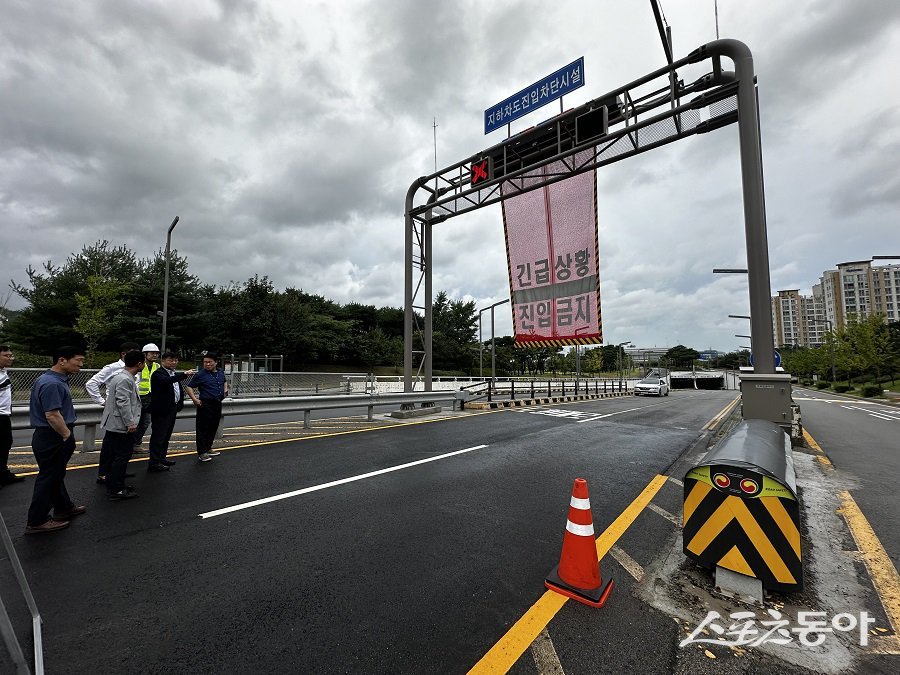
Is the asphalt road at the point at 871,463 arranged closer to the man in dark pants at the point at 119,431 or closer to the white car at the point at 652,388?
the man in dark pants at the point at 119,431

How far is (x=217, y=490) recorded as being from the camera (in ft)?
16.2

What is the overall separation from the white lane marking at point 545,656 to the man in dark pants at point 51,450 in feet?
14.5

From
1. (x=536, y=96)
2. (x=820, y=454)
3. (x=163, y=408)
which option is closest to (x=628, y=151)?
(x=536, y=96)

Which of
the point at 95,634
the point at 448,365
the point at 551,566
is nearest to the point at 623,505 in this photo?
the point at 551,566

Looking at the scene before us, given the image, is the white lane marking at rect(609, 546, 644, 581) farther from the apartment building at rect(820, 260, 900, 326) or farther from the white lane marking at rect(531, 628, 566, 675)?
the apartment building at rect(820, 260, 900, 326)

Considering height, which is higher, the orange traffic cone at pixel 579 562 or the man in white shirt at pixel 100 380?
the man in white shirt at pixel 100 380

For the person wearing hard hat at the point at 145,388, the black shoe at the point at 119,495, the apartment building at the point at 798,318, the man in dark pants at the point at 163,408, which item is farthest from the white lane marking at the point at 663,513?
the apartment building at the point at 798,318

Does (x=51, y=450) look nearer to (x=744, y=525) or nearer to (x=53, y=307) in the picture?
(x=744, y=525)

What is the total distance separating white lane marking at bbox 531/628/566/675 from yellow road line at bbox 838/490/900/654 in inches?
73.4

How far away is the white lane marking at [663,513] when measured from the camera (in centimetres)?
424

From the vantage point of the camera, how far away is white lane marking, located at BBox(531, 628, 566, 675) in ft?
6.84

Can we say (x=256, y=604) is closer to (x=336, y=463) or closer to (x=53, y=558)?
(x=53, y=558)

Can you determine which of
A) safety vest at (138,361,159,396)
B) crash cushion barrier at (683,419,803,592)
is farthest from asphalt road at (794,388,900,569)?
safety vest at (138,361,159,396)

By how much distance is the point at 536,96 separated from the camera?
10.1m
